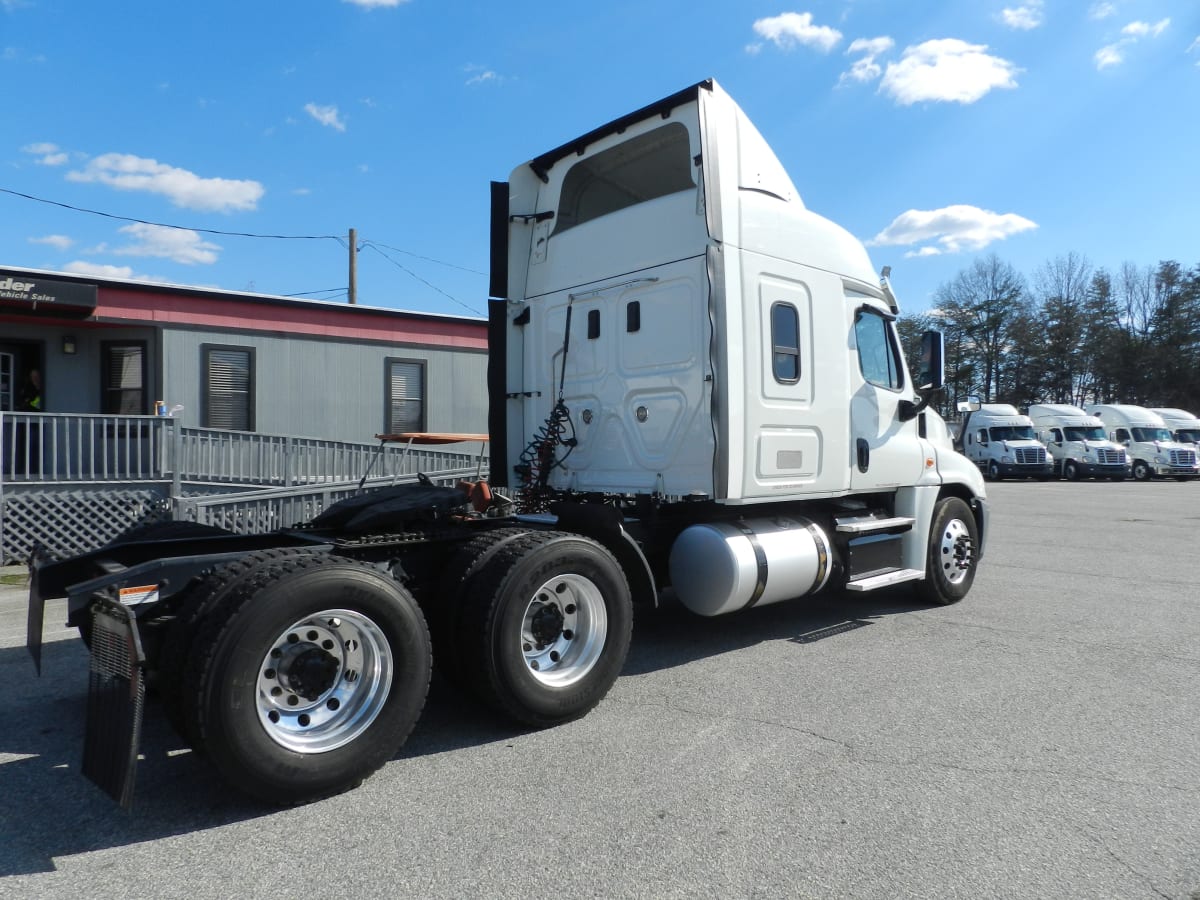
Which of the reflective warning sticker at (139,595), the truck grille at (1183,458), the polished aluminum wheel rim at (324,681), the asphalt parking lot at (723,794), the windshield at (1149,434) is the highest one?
the windshield at (1149,434)

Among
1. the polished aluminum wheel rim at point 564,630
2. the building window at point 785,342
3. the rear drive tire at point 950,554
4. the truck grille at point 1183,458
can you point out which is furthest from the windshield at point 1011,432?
the polished aluminum wheel rim at point 564,630

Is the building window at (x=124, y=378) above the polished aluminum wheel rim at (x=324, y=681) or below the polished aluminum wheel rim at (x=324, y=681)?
above

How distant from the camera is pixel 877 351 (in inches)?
262

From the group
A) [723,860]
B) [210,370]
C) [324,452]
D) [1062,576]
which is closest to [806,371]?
[723,860]

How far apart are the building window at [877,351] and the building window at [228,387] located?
32.8 feet

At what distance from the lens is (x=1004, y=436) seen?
32469 mm

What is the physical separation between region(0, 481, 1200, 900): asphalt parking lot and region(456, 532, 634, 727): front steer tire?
0.61 feet

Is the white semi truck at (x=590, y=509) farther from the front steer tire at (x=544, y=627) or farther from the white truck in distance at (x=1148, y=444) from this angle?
the white truck in distance at (x=1148, y=444)

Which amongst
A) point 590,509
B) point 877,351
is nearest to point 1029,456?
point 877,351

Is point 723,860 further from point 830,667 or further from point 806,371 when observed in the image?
point 806,371

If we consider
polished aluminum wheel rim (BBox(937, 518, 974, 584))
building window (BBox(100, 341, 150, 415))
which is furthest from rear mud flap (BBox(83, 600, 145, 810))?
building window (BBox(100, 341, 150, 415))

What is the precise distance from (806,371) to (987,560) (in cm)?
555

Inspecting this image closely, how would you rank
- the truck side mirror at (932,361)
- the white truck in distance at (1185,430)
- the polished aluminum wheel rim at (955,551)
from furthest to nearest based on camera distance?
the white truck in distance at (1185,430) < the polished aluminum wheel rim at (955,551) < the truck side mirror at (932,361)

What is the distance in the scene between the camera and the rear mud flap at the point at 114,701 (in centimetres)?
292
